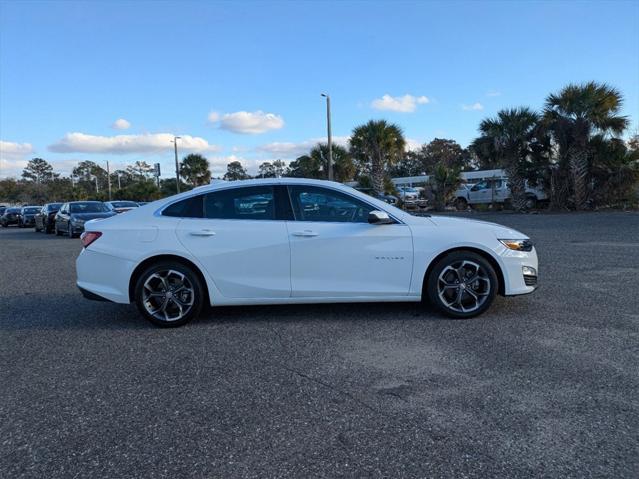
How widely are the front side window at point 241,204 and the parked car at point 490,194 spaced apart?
22714mm

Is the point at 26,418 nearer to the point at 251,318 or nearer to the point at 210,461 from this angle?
the point at 210,461

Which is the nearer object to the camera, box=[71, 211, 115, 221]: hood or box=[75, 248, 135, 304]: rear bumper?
box=[75, 248, 135, 304]: rear bumper

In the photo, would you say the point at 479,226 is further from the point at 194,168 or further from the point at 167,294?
the point at 194,168

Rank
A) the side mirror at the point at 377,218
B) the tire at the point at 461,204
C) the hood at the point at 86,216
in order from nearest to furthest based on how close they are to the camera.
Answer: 1. the side mirror at the point at 377,218
2. the hood at the point at 86,216
3. the tire at the point at 461,204

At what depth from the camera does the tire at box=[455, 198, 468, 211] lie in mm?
29047

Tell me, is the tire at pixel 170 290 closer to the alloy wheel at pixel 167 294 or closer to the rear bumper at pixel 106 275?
the alloy wheel at pixel 167 294

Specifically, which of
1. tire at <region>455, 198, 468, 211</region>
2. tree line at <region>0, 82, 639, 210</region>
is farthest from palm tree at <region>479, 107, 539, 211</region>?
tire at <region>455, 198, 468, 211</region>

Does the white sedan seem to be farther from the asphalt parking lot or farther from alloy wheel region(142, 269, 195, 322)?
the asphalt parking lot

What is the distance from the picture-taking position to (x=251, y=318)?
5523 mm

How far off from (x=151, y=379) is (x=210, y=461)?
4.50 feet

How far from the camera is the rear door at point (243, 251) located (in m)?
5.12

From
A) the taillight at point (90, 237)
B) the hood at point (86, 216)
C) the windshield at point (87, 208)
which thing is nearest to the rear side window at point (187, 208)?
the taillight at point (90, 237)

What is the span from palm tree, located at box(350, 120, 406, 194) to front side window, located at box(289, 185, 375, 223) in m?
25.5

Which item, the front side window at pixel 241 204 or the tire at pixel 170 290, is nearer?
the tire at pixel 170 290
